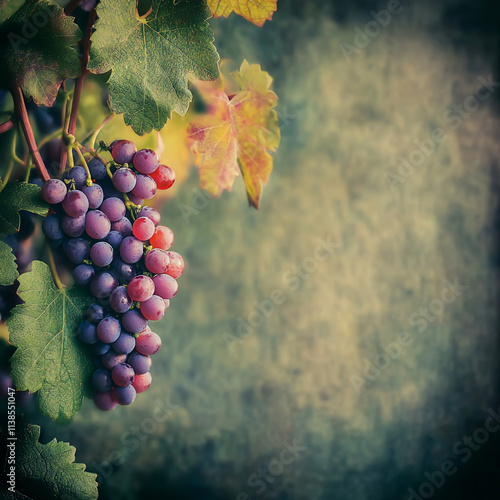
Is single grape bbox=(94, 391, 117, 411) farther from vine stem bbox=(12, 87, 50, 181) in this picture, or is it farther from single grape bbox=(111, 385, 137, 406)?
vine stem bbox=(12, 87, 50, 181)

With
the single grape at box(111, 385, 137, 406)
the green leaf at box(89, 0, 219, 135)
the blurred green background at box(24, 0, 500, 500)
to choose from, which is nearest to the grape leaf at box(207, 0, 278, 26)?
the green leaf at box(89, 0, 219, 135)

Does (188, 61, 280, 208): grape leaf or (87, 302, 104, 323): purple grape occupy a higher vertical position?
(188, 61, 280, 208): grape leaf

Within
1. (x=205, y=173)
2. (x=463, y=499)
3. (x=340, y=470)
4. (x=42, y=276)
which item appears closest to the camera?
(x=42, y=276)

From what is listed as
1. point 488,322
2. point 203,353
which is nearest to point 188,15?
point 203,353

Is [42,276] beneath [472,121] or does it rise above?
beneath

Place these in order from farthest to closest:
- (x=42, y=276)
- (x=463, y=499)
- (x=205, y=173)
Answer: (x=463, y=499) → (x=205, y=173) → (x=42, y=276)

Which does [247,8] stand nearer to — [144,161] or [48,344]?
[144,161]

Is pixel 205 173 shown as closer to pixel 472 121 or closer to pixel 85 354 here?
pixel 85 354

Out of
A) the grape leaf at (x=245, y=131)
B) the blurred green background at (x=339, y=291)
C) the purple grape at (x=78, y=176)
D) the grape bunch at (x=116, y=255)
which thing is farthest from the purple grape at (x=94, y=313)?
the blurred green background at (x=339, y=291)
